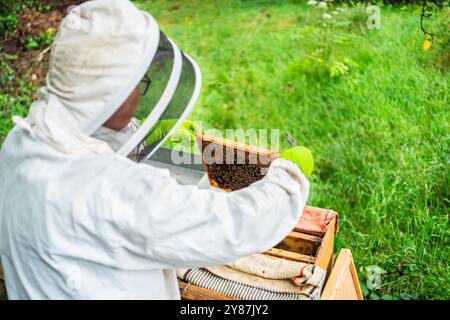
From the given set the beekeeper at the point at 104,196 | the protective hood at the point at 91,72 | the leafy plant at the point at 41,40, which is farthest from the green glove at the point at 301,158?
the leafy plant at the point at 41,40

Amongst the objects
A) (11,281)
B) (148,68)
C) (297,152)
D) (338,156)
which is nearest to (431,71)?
(338,156)

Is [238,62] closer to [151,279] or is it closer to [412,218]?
[412,218]

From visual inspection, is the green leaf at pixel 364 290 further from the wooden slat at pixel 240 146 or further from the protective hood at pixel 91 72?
the protective hood at pixel 91 72

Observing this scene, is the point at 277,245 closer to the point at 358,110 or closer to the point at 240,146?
the point at 240,146

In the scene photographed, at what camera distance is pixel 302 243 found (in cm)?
274

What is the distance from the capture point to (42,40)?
245 inches

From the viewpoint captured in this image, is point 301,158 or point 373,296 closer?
point 301,158

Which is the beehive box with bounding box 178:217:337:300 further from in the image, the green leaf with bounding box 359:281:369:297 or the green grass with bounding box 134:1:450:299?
the green grass with bounding box 134:1:450:299

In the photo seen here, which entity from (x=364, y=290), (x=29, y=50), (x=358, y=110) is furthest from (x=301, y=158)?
(x=29, y=50)

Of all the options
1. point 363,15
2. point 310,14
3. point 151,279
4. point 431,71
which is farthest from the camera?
point 310,14

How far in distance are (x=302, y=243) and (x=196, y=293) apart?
63 centimetres

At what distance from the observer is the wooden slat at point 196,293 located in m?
2.42

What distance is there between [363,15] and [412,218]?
10.0 feet

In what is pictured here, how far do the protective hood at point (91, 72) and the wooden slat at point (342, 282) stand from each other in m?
1.20
